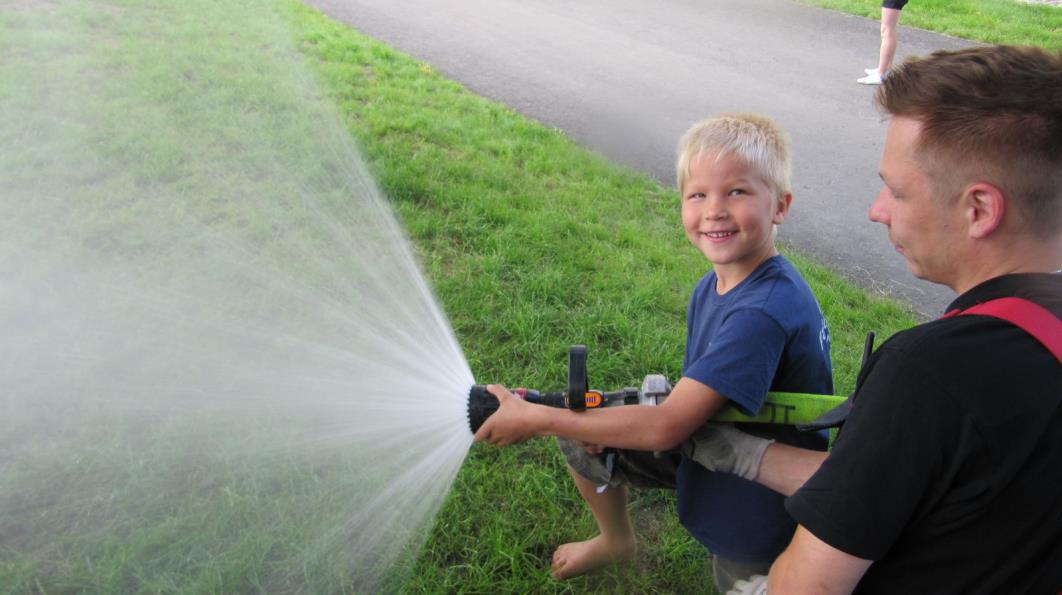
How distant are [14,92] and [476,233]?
3.67 meters

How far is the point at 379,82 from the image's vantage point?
691 cm

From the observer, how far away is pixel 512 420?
1.90 meters

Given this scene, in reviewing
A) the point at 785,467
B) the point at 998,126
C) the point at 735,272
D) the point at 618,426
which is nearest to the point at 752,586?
the point at 785,467

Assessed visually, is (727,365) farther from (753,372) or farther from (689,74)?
(689,74)

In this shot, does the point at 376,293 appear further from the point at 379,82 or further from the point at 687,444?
the point at 379,82

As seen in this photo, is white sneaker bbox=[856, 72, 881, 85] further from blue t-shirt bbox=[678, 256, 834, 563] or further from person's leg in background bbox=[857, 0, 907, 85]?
blue t-shirt bbox=[678, 256, 834, 563]

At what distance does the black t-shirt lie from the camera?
3.98 ft

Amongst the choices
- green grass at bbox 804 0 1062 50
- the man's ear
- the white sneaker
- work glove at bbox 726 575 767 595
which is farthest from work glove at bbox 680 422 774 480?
green grass at bbox 804 0 1062 50

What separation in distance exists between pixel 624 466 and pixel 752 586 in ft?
1.83

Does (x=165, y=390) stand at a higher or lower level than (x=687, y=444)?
lower

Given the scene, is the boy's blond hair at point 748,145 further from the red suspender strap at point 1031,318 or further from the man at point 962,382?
the red suspender strap at point 1031,318

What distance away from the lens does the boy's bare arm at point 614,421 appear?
1865 millimetres

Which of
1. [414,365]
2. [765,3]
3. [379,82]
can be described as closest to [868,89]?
[765,3]

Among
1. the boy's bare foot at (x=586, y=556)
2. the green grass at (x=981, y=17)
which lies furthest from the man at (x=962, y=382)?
the green grass at (x=981, y=17)
